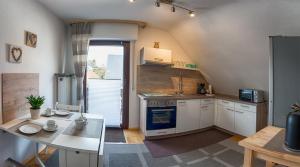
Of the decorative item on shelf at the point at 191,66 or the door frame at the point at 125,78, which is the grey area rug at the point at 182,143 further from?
the decorative item on shelf at the point at 191,66

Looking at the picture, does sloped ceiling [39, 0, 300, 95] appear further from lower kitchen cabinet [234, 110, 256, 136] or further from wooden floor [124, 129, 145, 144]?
wooden floor [124, 129, 145, 144]

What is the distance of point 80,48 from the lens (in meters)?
3.63

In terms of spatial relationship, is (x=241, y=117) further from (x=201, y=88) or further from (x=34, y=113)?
(x=34, y=113)

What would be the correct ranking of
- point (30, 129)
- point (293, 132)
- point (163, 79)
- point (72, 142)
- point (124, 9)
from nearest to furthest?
point (293, 132) < point (72, 142) < point (30, 129) < point (124, 9) < point (163, 79)

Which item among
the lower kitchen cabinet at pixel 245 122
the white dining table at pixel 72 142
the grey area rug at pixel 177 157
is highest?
the white dining table at pixel 72 142

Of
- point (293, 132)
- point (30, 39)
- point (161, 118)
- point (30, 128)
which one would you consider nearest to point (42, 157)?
point (30, 128)

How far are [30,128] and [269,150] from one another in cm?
215

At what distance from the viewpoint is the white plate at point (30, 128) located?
5.86 ft

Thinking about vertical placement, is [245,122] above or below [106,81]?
below

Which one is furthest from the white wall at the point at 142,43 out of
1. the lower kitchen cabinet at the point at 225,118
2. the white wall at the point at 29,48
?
the lower kitchen cabinet at the point at 225,118

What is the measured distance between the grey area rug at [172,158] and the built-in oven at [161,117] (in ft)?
1.41

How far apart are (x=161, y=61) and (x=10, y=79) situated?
249cm

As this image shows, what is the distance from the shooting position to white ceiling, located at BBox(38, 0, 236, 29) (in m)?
2.61

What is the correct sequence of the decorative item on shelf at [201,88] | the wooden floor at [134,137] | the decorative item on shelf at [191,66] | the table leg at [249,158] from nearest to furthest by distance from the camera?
the table leg at [249,158]
the wooden floor at [134,137]
the decorative item on shelf at [191,66]
the decorative item on shelf at [201,88]
